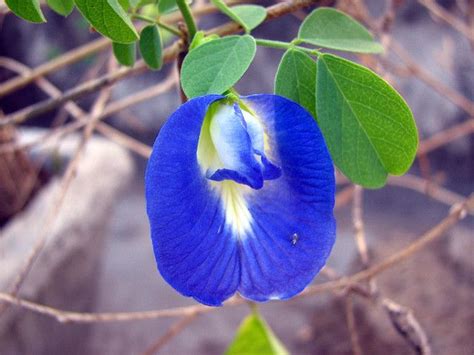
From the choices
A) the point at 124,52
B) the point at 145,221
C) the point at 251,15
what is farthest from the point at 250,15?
the point at 145,221

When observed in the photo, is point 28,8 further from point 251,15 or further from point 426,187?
point 426,187

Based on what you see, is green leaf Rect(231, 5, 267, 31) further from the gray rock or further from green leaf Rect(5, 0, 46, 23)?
the gray rock

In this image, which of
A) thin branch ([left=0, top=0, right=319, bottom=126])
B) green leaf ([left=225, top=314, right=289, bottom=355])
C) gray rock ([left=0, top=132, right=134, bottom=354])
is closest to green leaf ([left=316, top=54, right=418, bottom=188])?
thin branch ([left=0, top=0, right=319, bottom=126])

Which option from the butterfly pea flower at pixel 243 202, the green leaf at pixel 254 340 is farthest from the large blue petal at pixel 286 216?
the green leaf at pixel 254 340

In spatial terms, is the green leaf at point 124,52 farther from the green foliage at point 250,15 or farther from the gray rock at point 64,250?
the gray rock at point 64,250

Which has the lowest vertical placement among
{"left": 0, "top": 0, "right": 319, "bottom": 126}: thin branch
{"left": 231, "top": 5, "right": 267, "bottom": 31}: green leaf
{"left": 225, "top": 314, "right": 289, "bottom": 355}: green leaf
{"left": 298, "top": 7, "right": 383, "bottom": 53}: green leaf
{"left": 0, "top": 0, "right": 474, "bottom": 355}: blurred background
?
{"left": 0, "top": 0, "right": 474, "bottom": 355}: blurred background

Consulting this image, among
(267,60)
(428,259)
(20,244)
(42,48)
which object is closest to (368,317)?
(428,259)
